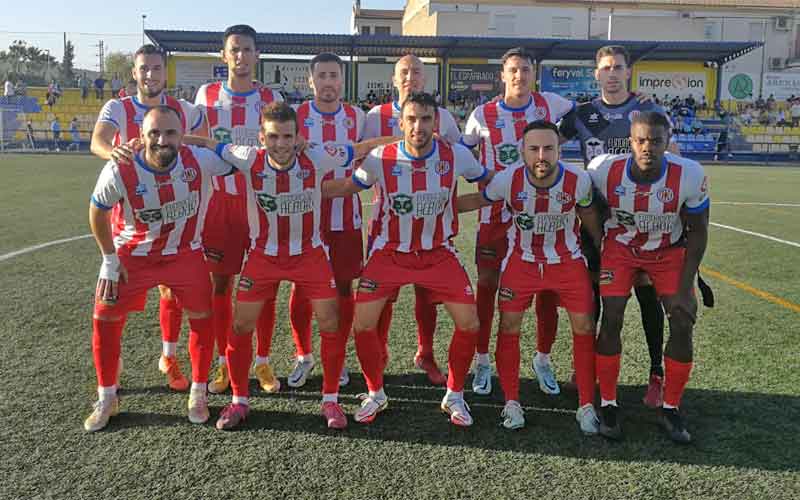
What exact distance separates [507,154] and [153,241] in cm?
212

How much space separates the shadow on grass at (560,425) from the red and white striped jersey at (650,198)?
3.12 ft

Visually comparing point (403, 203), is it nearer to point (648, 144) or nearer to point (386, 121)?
point (386, 121)

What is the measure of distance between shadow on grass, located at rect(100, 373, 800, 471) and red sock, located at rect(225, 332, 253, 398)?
6.5 inches

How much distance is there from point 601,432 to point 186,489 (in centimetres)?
197

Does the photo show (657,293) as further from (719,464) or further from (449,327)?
(449,327)

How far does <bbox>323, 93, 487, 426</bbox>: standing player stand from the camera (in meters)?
3.57

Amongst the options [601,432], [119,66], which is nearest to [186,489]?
[601,432]

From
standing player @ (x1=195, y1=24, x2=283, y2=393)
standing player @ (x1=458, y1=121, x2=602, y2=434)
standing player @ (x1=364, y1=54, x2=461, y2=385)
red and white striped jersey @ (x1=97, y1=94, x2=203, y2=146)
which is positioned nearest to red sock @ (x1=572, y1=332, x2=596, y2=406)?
standing player @ (x1=458, y1=121, x2=602, y2=434)

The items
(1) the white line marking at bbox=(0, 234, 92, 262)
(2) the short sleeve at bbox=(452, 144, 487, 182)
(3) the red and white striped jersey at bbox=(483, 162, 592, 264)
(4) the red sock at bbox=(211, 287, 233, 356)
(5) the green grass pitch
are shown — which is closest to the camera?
(5) the green grass pitch

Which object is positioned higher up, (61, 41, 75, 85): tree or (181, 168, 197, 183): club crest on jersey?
(61, 41, 75, 85): tree

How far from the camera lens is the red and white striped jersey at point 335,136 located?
4070 millimetres

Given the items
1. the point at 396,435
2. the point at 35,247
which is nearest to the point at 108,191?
the point at 396,435

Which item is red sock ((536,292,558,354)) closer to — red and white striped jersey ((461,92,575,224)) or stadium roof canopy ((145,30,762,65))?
red and white striped jersey ((461,92,575,224))

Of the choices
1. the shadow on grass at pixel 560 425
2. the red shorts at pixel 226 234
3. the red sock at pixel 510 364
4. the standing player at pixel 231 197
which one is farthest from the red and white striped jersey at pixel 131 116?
→ the red sock at pixel 510 364
